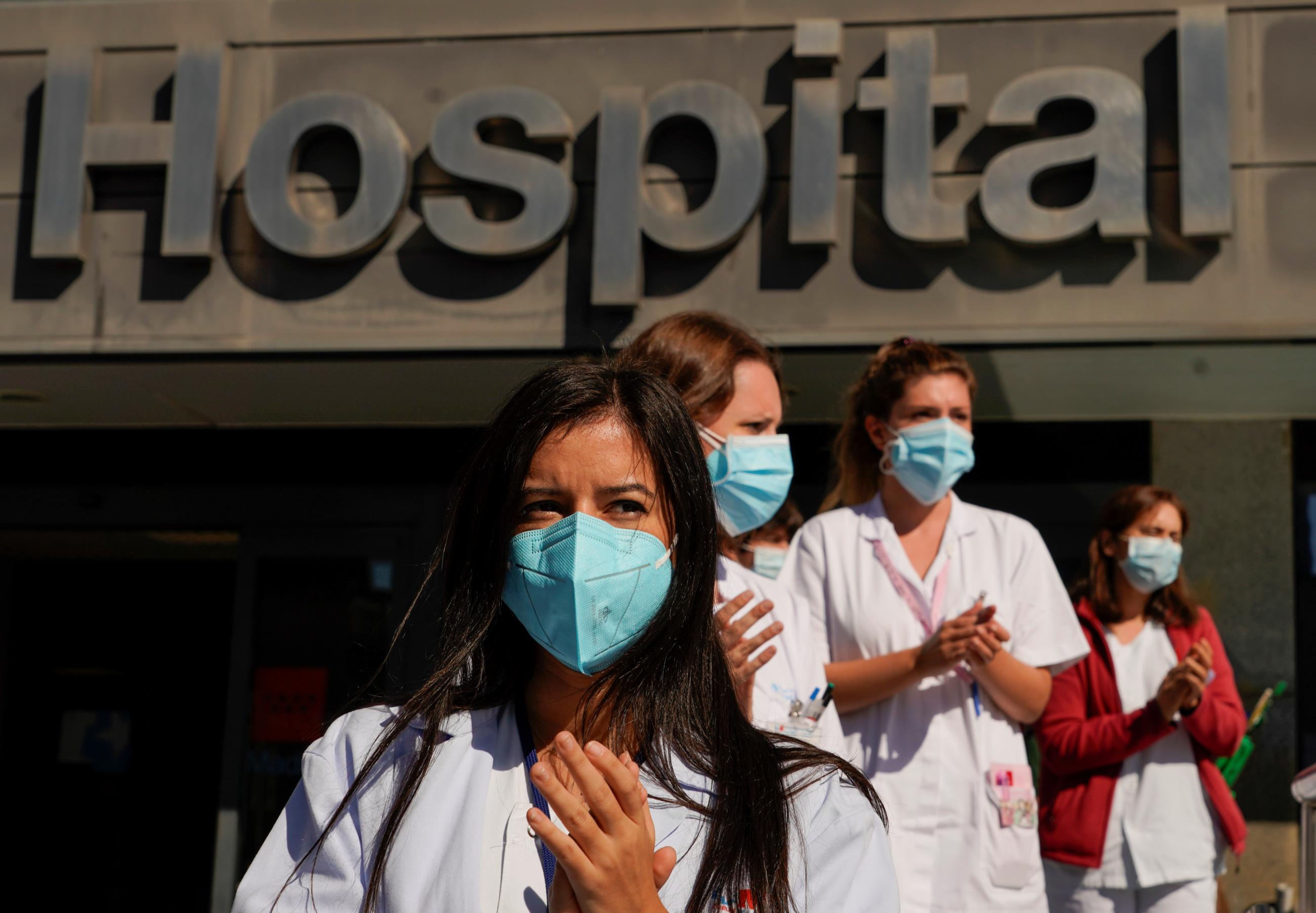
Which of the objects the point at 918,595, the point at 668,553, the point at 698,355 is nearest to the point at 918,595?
the point at 918,595

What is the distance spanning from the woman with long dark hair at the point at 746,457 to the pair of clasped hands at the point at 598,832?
143cm

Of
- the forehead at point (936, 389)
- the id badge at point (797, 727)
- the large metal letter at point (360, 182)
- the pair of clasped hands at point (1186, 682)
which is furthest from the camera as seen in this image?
the large metal letter at point (360, 182)

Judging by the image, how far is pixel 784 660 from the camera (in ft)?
10.1

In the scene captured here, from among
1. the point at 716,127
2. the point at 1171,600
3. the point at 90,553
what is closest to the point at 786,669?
the point at 1171,600

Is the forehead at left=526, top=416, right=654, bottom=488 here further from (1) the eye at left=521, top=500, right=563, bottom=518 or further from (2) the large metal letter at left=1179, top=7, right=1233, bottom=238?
(2) the large metal letter at left=1179, top=7, right=1233, bottom=238

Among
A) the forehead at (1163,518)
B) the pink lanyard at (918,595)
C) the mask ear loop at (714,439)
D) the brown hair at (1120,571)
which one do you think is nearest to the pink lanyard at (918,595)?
the pink lanyard at (918,595)

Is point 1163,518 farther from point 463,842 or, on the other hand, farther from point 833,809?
point 463,842

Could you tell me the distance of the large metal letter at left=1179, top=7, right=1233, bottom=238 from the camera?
18.5ft

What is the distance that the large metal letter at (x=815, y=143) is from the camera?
19.3 feet

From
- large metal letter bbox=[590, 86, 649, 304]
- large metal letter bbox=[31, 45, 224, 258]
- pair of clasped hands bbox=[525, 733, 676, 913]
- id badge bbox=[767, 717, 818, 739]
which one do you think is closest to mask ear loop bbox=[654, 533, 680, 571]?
pair of clasped hands bbox=[525, 733, 676, 913]

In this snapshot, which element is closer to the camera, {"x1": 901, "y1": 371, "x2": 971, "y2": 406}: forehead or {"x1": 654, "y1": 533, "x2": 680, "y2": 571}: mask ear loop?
{"x1": 654, "y1": 533, "x2": 680, "y2": 571}: mask ear loop

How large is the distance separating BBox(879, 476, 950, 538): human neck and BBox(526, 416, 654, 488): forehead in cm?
202

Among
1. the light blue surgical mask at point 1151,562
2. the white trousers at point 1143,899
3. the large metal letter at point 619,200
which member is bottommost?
the white trousers at point 1143,899

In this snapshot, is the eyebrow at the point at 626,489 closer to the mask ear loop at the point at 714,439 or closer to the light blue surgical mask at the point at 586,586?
the light blue surgical mask at the point at 586,586
